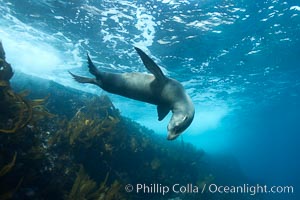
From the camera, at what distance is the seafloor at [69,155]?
15.5ft

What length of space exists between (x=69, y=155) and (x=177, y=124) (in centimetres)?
443

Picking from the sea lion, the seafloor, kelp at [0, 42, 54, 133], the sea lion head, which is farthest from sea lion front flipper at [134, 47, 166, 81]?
kelp at [0, 42, 54, 133]

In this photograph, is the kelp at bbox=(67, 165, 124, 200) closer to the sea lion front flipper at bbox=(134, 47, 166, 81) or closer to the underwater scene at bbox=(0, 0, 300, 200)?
the underwater scene at bbox=(0, 0, 300, 200)

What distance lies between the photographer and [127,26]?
13.1 meters

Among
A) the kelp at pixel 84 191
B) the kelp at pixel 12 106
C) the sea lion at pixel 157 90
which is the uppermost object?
the sea lion at pixel 157 90

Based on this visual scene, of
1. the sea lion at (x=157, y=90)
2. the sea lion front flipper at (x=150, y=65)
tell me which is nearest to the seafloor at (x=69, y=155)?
the sea lion at (x=157, y=90)

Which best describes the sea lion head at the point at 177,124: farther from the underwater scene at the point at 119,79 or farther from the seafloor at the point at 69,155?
the seafloor at the point at 69,155

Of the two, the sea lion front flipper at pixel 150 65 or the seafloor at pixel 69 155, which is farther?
the seafloor at pixel 69 155

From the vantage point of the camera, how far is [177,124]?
372 cm

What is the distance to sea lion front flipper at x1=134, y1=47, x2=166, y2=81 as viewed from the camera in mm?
4133

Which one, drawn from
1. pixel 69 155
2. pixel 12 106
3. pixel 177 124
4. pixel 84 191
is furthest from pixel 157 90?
pixel 69 155

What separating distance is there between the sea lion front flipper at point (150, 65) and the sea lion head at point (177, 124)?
944 mm

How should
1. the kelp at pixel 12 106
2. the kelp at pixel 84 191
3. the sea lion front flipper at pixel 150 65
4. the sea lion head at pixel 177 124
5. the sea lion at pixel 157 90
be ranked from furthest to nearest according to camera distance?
the kelp at pixel 84 191 < the kelp at pixel 12 106 < the sea lion front flipper at pixel 150 65 < the sea lion at pixel 157 90 < the sea lion head at pixel 177 124

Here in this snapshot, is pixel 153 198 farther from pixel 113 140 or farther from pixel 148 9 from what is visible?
pixel 148 9
